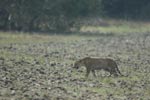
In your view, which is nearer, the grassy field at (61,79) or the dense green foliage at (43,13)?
Answer: the grassy field at (61,79)

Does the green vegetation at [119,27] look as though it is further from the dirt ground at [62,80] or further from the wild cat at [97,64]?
the wild cat at [97,64]

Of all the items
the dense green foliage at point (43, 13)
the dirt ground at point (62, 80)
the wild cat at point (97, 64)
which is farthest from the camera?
the dense green foliage at point (43, 13)

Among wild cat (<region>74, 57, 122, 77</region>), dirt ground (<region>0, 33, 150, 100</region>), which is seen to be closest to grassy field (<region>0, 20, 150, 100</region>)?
dirt ground (<region>0, 33, 150, 100</region>)

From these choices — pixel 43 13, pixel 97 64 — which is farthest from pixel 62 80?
pixel 43 13

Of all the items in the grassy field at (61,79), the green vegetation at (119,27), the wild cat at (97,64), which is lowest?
the green vegetation at (119,27)

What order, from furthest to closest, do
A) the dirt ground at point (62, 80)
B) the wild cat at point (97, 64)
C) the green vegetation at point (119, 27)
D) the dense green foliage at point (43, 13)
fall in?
the green vegetation at point (119, 27)
the dense green foliage at point (43, 13)
the wild cat at point (97, 64)
the dirt ground at point (62, 80)

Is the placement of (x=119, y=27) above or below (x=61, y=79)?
below

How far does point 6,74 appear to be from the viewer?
19562 mm

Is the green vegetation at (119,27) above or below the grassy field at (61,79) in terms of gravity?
below

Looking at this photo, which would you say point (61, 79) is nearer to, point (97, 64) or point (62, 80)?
point (62, 80)

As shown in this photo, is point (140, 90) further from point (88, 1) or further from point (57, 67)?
point (88, 1)

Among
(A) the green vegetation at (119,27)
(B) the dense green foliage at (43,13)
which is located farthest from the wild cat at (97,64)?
(A) the green vegetation at (119,27)

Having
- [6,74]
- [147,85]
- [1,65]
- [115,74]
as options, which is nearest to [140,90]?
[147,85]

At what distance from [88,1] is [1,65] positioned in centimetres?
3281
